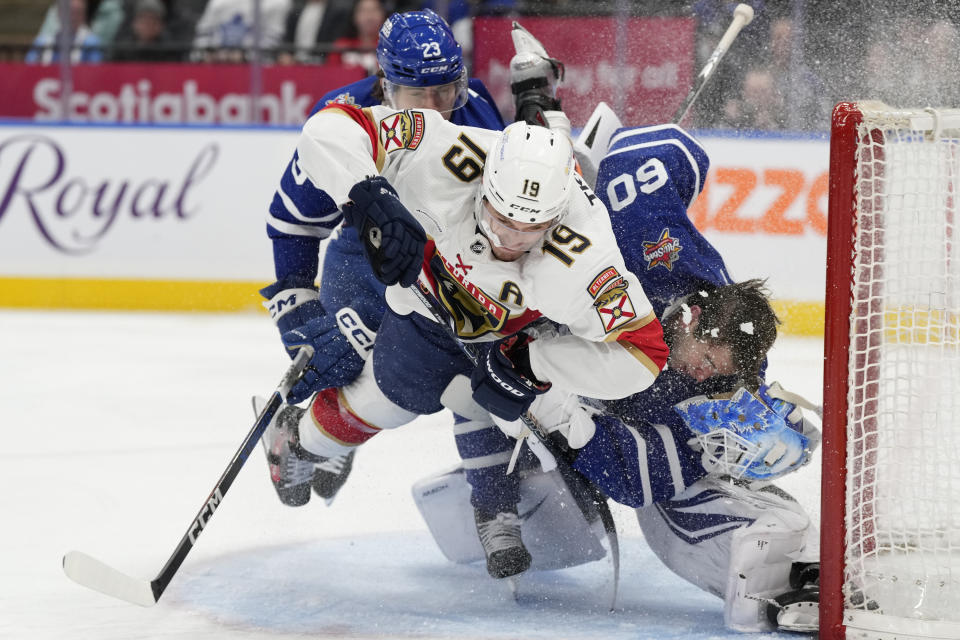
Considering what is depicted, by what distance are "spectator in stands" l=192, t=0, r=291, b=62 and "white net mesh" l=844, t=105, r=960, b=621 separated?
4224 mm

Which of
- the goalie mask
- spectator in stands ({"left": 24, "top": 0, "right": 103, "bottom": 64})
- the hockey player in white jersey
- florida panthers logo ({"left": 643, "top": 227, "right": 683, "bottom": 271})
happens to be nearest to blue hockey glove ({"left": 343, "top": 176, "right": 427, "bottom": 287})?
the hockey player in white jersey

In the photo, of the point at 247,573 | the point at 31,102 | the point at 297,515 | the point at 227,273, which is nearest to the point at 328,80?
the point at 227,273

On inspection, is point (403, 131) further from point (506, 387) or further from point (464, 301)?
point (506, 387)

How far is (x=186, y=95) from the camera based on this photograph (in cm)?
616

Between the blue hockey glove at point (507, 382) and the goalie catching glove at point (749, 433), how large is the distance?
36cm

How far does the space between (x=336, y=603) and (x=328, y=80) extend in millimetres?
3809

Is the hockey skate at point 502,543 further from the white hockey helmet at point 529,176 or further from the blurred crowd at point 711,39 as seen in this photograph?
the blurred crowd at point 711,39

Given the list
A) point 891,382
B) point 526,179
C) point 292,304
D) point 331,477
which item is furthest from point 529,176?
point 331,477

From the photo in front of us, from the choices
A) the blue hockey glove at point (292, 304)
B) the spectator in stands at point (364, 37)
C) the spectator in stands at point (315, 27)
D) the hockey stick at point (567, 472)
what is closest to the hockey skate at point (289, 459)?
the blue hockey glove at point (292, 304)

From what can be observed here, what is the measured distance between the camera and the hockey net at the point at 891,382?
229 centimetres

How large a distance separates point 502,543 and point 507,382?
528 mm

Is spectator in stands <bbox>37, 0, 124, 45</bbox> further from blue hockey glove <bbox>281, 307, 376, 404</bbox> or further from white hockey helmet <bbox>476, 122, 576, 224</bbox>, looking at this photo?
white hockey helmet <bbox>476, 122, 576, 224</bbox>

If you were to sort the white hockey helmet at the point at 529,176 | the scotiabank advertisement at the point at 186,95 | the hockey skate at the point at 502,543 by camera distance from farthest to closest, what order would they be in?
the scotiabank advertisement at the point at 186,95, the hockey skate at the point at 502,543, the white hockey helmet at the point at 529,176

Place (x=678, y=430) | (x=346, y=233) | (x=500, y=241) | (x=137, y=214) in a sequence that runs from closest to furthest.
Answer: (x=500, y=241) < (x=678, y=430) < (x=346, y=233) < (x=137, y=214)
